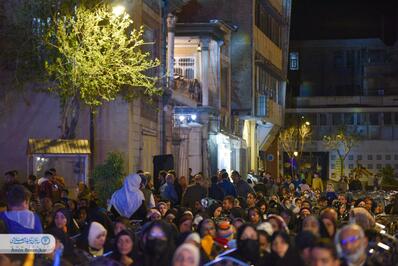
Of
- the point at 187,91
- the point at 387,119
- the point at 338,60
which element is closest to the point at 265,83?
the point at 187,91

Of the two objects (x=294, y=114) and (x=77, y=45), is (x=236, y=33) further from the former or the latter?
(x=294, y=114)

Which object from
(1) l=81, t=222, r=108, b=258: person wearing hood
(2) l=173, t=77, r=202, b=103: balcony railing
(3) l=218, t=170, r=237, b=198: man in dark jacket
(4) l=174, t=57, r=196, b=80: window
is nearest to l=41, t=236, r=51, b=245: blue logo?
(1) l=81, t=222, r=108, b=258: person wearing hood

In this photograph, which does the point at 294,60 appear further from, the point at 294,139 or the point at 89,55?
the point at 89,55

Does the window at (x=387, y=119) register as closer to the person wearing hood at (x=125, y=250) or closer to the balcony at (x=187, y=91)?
the balcony at (x=187, y=91)

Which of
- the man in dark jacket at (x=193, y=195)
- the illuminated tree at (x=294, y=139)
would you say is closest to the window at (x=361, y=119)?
the illuminated tree at (x=294, y=139)

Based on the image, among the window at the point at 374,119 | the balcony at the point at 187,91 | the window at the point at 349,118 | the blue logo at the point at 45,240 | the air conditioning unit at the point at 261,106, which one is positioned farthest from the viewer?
the window at the point at 349,118

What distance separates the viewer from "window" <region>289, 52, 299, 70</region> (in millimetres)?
89688

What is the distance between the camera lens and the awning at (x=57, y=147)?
886 inches

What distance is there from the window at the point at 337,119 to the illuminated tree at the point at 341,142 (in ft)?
6.25

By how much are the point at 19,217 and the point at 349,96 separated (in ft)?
249

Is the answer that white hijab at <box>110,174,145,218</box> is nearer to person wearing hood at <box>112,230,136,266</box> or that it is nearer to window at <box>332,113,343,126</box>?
person wearing hood at <box>112,230,136,266</box>

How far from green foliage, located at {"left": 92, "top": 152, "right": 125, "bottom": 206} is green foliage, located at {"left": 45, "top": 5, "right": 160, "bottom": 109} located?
1532 millimetres

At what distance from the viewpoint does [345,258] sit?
8891 mm

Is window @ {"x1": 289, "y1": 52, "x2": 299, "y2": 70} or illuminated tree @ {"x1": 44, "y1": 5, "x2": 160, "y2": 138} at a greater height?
window @ {"x1": 289, "y1": 52, "x2": 299, "y2": 70}
